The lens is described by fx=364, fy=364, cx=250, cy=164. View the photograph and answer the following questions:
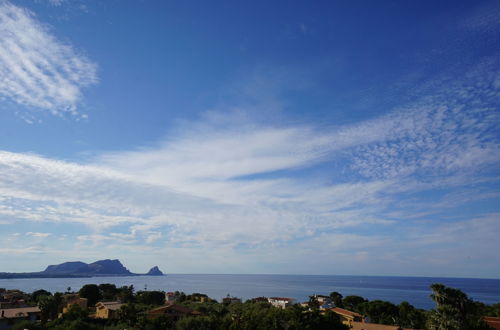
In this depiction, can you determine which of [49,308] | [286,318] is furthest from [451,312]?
[49,308]

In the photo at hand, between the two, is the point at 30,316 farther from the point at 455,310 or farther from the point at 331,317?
the point at 455,310

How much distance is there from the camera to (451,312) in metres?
32.9

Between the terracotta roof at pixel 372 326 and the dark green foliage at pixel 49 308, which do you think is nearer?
the terracotta roof at pixel 372 326

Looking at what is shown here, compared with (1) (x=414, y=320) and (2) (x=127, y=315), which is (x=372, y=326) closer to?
(1) (x=414, y=320)

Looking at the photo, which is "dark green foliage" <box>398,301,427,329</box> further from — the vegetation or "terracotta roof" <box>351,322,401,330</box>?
"terracotta roof" <box>351,322,401,330</box>

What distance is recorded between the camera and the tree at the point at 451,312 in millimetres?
32125

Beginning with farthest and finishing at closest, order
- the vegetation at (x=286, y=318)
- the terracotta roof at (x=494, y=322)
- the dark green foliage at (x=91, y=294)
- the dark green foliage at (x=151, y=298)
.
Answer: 1. the dark green foliage at (x=151, y=298)
2. the dark green foliage at (x=91, y=294)
3. the terracotta roof at (x=494, y=322)
4. the vegetation at (x=286, y=318)

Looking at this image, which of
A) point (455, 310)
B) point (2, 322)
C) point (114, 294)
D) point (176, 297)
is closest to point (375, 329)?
point (455, 310)

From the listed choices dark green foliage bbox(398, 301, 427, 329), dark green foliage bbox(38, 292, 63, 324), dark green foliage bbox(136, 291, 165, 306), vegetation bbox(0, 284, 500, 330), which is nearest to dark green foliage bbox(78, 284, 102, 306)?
dark green foliage bbox(136, 291, 165, 306)

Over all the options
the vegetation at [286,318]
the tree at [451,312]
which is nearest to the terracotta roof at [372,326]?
the vegetation at [286,318]

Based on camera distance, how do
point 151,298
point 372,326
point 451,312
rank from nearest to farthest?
point 451,312, point 372,326, point 151,298

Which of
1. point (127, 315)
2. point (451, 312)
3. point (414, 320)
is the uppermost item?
point (451, 312)

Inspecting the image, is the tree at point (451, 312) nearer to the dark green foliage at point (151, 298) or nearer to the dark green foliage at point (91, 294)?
the dark green foliage at point (151, 298)

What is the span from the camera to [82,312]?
6097 cm
